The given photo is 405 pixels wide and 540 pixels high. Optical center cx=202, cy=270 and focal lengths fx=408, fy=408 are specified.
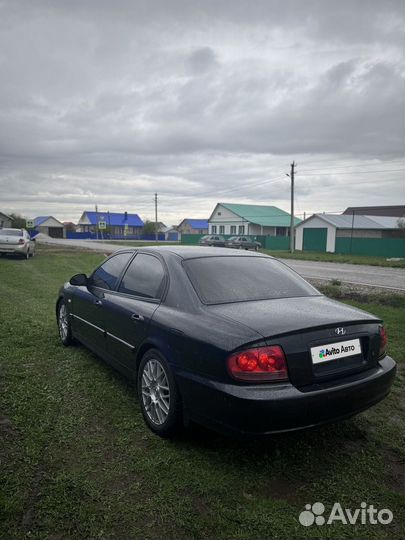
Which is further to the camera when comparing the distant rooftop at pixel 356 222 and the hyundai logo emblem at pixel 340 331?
the distant rooftop at pixel 356 222

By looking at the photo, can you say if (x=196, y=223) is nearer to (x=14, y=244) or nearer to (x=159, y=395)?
(x=14, y=244)

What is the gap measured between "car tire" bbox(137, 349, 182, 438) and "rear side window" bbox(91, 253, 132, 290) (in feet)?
4.31

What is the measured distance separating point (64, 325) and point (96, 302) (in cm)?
141

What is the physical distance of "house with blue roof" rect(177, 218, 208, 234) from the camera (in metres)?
105

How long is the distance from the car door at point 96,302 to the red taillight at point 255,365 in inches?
83.7

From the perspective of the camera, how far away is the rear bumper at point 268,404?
8.53 feet

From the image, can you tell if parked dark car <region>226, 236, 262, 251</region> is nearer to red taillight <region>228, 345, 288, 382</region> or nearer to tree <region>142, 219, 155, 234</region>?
red taillight <region>228, 345, 288, 382</region>

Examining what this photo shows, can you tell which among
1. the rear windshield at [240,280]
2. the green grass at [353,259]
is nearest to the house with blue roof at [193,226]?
the green grass at [353,259]

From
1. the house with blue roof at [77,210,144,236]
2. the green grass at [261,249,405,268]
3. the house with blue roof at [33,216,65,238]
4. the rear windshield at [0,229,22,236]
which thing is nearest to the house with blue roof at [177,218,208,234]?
the house with blue roof at [77,210,144,236]

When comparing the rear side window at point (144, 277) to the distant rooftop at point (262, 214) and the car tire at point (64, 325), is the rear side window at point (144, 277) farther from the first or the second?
the distant rooftop at point (262, 214)

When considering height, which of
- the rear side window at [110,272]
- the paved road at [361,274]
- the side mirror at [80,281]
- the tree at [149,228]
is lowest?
the paved road at [361,274]

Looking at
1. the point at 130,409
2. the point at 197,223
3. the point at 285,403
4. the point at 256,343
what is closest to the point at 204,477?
the point at 285,403

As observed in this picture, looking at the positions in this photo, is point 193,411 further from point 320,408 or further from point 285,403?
point 320,408

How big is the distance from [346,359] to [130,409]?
6.60 feet
